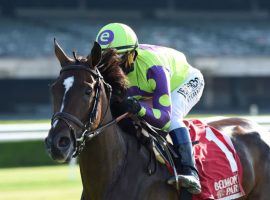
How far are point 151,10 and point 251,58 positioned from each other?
6444mm

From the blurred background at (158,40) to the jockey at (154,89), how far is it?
70.6 feet

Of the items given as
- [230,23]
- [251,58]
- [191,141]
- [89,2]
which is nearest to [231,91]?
[251,58]

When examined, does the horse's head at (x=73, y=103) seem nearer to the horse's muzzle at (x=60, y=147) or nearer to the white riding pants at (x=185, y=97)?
the horse's muzzle at (x=60, y=147)

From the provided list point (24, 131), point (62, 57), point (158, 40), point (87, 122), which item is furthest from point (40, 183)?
point (158, 40)

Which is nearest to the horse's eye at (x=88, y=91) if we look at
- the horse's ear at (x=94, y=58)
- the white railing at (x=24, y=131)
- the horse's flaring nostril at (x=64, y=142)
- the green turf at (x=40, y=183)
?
the horse's ear at (x=94, y=58)

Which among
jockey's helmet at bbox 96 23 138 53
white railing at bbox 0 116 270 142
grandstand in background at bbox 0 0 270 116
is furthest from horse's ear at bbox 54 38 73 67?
grandstand in background at bbox 0 0 270 116

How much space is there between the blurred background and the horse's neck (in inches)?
859

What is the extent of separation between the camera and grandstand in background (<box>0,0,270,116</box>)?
28.8 m

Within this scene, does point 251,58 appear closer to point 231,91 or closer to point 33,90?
point 231,91

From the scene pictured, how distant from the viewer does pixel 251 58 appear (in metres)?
30.7

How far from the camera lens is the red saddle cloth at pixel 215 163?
485 centimetres

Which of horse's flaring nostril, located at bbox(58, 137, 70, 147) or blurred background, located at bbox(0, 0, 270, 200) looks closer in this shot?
horse's flaring nostril, located at bbox(58, 137, 70, 147)

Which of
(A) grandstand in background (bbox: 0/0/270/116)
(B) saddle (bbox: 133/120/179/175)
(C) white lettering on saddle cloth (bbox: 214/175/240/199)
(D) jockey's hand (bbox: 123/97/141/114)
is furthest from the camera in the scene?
(A) grandstand in background (bbox: 0/0/270/116)

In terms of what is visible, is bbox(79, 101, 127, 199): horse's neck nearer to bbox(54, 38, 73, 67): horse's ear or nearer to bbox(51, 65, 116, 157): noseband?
bbox(51, 65, 116, 157): noseband
